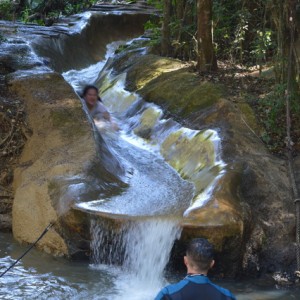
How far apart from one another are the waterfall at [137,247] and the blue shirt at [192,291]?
323cm

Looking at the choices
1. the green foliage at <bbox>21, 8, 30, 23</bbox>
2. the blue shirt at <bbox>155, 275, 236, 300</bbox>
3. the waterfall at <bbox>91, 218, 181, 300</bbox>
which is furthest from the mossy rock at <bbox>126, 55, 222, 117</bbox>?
the green foliage at <bbox>21, 8, 30, 23</bbox>

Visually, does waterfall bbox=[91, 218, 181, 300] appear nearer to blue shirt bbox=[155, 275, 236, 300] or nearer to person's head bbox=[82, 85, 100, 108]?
blue shirt bbox=[155, 275, 236, 300]

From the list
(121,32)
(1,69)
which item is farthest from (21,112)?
(121,32)

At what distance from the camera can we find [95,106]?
10836 millimetres

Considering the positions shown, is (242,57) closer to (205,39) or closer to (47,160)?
(205,39)

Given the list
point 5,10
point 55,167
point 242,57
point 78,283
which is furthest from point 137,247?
point 5,10

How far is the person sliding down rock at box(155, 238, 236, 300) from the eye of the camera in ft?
10.5

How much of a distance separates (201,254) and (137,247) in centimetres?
356

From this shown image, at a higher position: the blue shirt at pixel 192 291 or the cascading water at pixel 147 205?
the blue shirt at pixel 192 291

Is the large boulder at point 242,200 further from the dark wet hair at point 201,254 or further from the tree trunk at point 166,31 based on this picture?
the tree trunk at point 166,31

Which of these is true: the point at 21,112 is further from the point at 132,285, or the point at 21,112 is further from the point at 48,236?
the point at 132,285

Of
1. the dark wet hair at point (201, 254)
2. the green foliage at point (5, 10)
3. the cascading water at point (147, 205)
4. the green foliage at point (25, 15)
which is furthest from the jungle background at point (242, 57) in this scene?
the green foliage at point (25, 15)

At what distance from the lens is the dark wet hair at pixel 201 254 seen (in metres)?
3.31

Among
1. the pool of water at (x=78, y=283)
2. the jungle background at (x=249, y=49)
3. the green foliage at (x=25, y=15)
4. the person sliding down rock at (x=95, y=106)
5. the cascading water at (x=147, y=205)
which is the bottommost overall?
the pool of water at (x=78, y=283)
